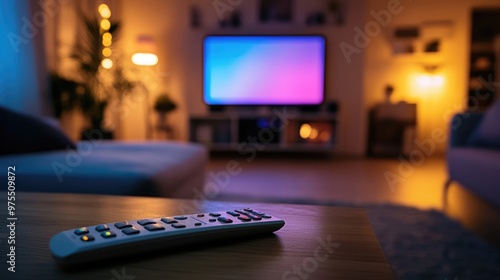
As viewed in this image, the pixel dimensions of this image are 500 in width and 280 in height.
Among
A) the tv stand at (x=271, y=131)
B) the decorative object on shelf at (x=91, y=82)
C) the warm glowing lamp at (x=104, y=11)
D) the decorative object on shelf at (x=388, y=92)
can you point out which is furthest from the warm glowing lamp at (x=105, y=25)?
the decorative object on shelf at (x=388, y=92)

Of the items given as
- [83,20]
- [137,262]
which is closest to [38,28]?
[83,20]

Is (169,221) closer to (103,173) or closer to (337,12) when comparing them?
(103,173)

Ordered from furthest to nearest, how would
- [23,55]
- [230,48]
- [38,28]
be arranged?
[230,48] < [38,28] < [23,55]

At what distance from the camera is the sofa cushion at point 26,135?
1.49 m

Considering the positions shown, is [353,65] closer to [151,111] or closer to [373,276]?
[151,111]

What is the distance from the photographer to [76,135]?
3.53 m

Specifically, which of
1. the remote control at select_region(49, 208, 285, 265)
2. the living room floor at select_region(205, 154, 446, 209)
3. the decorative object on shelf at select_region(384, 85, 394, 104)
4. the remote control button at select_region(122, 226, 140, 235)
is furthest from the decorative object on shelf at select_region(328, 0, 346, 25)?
the remote control button at select_region(122, 226, 140, 235)

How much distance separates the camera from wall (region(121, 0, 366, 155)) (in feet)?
13.3

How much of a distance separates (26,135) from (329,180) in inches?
77.8

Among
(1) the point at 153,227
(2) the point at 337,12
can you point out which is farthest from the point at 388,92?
(1) the point at 153,227

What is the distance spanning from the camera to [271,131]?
3986 millimetres

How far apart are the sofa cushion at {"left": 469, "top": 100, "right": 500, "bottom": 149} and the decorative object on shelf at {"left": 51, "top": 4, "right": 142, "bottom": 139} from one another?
2.77 metres

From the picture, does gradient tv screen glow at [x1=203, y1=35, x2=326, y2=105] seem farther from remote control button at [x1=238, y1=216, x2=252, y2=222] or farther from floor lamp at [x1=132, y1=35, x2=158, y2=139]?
remote control button at [x1=238, y1=216, x2=252, y2=222]

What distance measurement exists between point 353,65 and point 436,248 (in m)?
3.03
